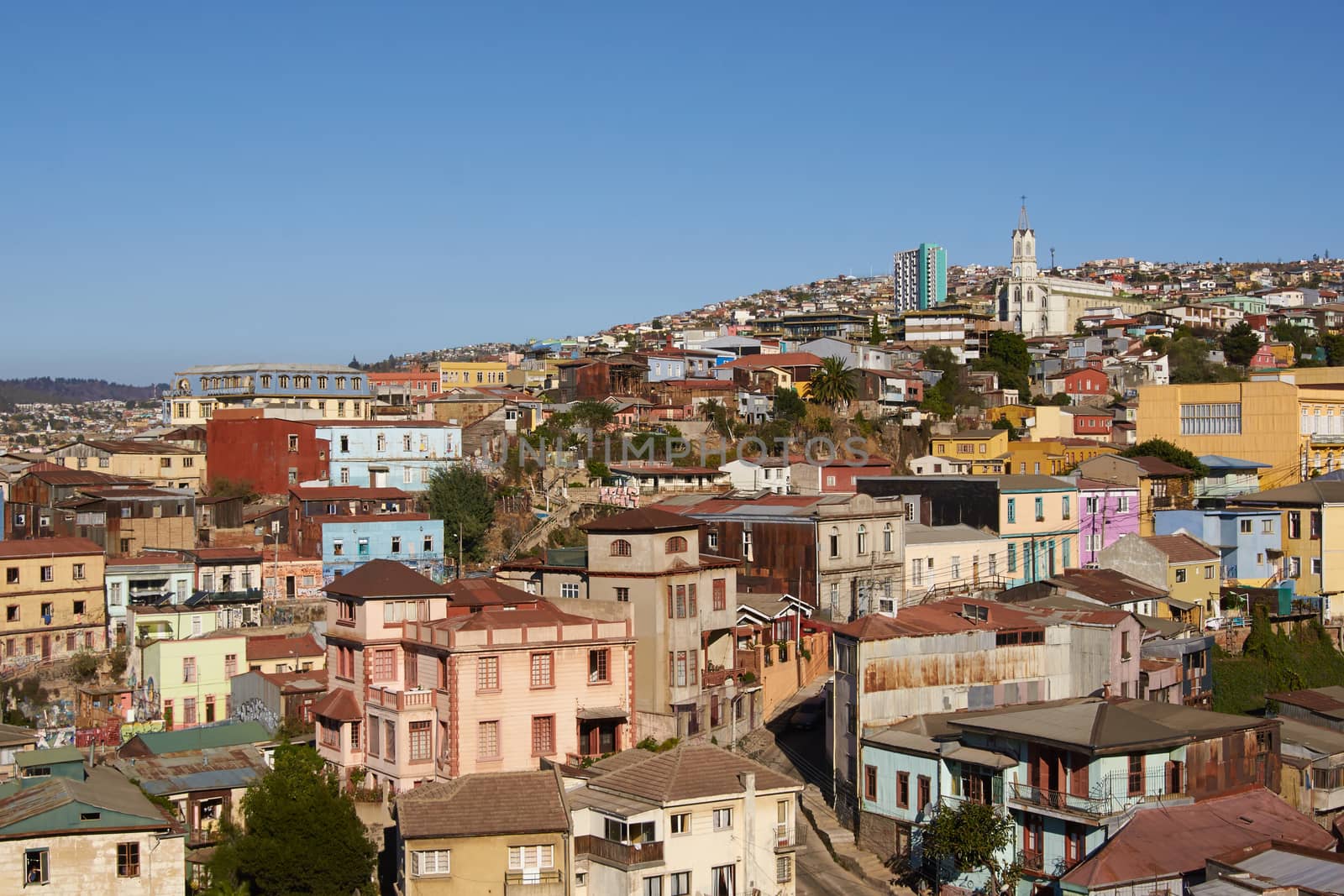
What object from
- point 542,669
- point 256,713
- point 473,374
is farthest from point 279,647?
point 473,374

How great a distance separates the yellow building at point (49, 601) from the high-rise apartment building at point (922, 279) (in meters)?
124

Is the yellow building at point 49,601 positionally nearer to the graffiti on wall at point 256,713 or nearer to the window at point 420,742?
the graffiti on wall at point 256,713

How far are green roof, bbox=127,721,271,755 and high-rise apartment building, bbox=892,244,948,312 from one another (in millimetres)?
129751

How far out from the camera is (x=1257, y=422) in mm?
55625

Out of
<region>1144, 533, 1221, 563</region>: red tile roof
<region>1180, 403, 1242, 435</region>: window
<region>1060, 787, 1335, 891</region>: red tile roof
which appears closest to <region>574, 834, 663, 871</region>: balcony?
<region>1060, 787, 1335, 891</region>: red tile roof

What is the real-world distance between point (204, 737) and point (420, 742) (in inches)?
209

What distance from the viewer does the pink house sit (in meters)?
29.2

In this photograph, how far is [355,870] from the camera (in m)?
26.8

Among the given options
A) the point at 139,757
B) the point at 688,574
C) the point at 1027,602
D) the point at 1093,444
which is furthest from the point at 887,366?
the point at 139,757

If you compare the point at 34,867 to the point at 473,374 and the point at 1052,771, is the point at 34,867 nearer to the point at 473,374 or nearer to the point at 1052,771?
the point at 1052,771

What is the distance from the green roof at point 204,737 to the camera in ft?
102

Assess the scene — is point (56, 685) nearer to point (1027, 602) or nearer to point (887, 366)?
point (1027, 602)

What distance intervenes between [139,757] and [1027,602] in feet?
63.9

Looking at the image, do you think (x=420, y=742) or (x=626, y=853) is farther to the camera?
(x=420, y=742)
